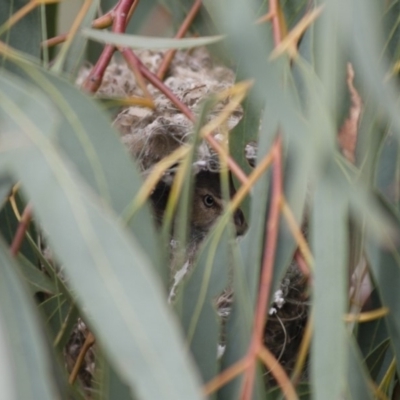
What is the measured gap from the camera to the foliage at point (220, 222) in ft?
1.47

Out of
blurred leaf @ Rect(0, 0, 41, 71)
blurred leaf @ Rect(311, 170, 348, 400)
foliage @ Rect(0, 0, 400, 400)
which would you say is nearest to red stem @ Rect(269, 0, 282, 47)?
foliage @ Rect(0, 0, 400, 400)

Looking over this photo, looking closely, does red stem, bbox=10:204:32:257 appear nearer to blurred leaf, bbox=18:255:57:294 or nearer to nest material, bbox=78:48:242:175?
blurred leaf, bbox=18:255:57:294

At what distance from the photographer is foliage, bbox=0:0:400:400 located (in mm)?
449

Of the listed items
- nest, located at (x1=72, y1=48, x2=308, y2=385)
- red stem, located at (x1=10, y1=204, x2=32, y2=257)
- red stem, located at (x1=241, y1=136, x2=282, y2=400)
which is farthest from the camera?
nest, located at (x1=72, y1=48, x2=308, y2=385)

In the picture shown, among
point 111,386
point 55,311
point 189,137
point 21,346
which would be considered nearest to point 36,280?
point 55,311

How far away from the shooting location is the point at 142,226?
58 centimetres

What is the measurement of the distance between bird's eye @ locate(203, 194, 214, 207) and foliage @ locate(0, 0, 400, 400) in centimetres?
41

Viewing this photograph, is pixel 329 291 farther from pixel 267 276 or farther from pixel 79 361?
pixel 79 361

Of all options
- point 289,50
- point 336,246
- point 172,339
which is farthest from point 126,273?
point 289,50

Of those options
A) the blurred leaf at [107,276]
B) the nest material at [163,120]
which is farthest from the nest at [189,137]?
the blurred leaf at [107,276]

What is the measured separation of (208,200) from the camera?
1236mm

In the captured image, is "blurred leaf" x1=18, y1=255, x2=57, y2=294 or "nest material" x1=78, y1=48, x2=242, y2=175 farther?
"nest material" x1=78, y1=48, x2=242, y2=175

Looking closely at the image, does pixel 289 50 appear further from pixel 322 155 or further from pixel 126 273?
pixel 126 273

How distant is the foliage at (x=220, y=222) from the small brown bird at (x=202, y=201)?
0.40 metres
